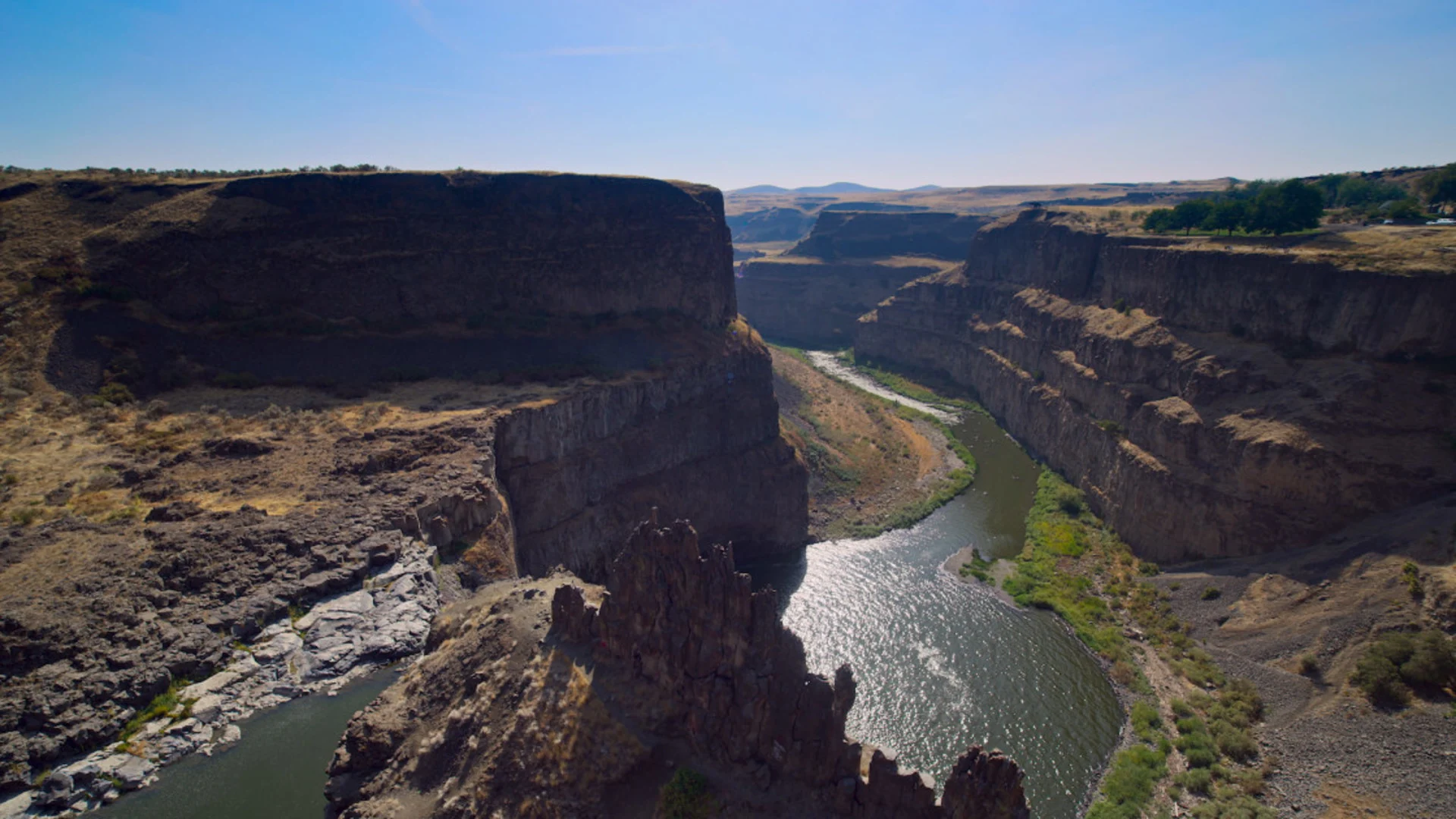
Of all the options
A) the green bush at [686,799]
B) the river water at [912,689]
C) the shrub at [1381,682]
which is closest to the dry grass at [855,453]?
the river water at [912,689]

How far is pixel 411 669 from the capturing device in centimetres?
2345

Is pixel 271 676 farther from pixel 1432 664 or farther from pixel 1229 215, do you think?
pixel 1229 215

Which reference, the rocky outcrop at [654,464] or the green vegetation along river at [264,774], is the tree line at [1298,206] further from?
Answer: the green vegetation along river at [264,774]

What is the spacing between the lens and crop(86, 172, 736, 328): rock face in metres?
46.9

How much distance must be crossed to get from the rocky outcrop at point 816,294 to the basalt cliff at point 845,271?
0.51 ft

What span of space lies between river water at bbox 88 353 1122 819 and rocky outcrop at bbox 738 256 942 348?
256 feet

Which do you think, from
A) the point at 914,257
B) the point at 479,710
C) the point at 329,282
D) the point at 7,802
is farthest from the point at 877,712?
the point at 914,257

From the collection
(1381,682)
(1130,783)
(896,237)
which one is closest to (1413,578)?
(1381,682)

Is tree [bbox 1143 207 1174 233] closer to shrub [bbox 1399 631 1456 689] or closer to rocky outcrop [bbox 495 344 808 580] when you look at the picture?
rocky outcrop [bbox 495 344 808 580]

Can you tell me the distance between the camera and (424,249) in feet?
173

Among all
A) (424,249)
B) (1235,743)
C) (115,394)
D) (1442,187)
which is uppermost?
(1442,187)

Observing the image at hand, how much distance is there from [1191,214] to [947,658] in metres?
55.7

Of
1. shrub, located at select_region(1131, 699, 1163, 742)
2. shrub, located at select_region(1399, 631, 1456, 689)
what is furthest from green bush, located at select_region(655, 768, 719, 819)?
shrub, located at select_region(1399, 631, 1456, 689)

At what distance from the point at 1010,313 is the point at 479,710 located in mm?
86851
